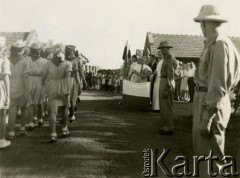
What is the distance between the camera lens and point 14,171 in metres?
5.41

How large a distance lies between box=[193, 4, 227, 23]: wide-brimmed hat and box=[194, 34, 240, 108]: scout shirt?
7.0 inches

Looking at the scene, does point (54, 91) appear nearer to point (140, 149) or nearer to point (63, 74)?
point (63, 74)

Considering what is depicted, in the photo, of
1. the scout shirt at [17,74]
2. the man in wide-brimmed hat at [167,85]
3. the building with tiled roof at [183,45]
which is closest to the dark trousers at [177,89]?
the man in wide-brimmed hat at [167,85]

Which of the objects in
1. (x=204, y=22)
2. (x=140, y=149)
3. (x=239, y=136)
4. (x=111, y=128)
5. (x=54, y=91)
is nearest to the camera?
(x=204, y=22)

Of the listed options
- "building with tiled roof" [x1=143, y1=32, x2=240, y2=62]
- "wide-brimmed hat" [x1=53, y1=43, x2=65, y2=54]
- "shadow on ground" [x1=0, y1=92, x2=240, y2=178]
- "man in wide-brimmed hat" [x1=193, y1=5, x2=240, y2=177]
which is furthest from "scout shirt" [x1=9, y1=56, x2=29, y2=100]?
"building with tiled roof" [x1=143, y1=32, x2=240, y2=62]

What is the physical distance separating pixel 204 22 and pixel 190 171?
2.18 meters

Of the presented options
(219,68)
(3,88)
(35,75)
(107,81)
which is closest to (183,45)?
(107,81)

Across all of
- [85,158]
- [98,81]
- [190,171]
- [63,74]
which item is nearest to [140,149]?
[85,158]

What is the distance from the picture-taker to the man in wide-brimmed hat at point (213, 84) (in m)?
3.82

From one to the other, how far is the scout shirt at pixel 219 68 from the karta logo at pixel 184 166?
0.60 meters

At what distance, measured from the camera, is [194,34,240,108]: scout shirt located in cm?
380

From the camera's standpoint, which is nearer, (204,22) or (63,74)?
(204,22)

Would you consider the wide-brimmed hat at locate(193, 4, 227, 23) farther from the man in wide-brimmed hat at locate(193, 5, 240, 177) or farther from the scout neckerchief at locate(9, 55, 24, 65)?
the scout neckerchief at locate(9, 55, 24, 65)

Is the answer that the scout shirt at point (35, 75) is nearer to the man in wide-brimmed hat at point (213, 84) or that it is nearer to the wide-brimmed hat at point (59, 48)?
the wide-brimmed hat at point (59, 48)
